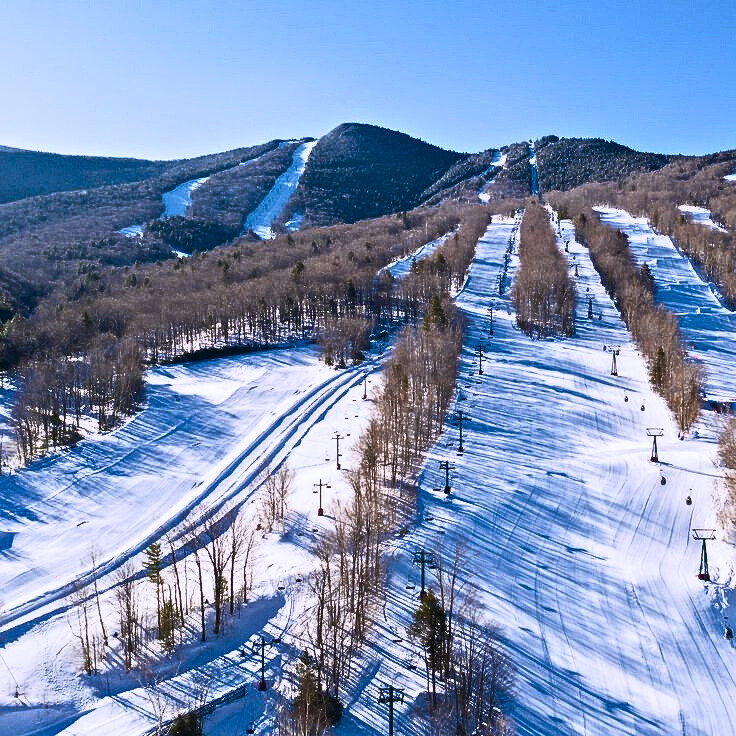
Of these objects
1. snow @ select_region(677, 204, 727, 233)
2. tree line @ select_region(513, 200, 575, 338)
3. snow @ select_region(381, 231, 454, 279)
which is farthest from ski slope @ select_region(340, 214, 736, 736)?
snow @ select_region(677, 204, 727, 233)

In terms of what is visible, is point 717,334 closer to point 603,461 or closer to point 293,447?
point 603,461

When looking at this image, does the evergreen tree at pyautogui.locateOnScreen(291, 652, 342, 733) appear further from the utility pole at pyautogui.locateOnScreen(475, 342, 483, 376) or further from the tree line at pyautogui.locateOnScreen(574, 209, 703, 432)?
the utility pole at pyautogui.locateOnScreen(475, 342, 483, 376)

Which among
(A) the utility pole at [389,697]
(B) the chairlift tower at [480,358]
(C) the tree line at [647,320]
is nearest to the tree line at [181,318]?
(B) the chairlift tower at [480,358]

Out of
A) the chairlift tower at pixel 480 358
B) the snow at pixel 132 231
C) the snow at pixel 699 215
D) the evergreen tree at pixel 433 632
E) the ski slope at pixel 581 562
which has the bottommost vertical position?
the ski slope at pixel 581 562

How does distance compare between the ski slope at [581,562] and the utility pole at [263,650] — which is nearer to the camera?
the ski slope at [581,562]

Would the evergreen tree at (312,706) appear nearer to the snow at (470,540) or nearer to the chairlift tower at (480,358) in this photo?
the snow at (470,540)

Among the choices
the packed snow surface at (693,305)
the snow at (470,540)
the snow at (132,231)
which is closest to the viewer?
the snow at (470,540)

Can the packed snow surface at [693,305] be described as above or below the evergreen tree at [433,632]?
above

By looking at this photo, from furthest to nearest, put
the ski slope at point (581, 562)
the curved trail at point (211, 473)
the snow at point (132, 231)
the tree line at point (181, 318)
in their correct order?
the snow at point (132, 231) < the tree line at point (181, 318) < the curved trail at point (211, 473) < the ski slope at point (581, 562)

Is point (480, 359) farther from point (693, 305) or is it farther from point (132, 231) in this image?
point (132, 231)
